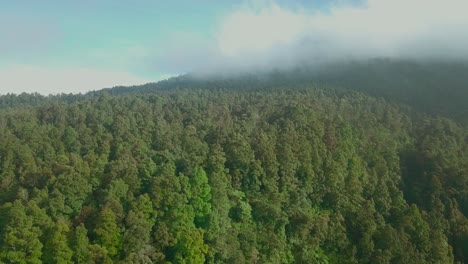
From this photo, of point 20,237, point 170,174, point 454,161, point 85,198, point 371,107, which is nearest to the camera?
point 20,237

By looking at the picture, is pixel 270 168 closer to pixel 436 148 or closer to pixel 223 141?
pixel 223 141

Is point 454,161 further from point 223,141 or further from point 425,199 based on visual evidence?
point 223,141

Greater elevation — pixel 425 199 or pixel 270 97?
pixel 270 97

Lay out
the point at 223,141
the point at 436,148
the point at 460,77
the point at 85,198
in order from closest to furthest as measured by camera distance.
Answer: the point at 85,198, the point at 223,141, the point at 436,148, the point at 460,77

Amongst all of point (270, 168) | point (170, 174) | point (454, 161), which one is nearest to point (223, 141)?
point (270, 168)

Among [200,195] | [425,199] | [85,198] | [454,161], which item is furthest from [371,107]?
[85,198]

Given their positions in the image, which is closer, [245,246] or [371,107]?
[245,246]
